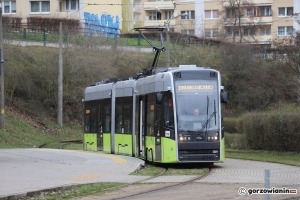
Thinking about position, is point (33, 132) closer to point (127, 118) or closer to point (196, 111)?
point (127, 118)

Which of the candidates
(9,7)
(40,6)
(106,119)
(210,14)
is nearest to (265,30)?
(210,14)

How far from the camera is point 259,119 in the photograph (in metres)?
35.5

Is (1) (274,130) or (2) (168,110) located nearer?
(2) (168,110)

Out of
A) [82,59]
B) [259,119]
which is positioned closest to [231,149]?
[259,119]

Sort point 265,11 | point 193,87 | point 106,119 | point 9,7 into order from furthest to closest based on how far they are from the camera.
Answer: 1. point 265,11
2. point 9,7
3. point 106,119
4. point 193,87

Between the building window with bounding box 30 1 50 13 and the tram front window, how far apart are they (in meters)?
60.4

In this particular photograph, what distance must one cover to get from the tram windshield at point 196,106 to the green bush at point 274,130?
9.50m

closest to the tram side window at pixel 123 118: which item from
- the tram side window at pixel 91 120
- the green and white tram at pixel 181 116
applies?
the green and white tram at pixel 181 116

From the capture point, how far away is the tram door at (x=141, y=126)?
26562 mm

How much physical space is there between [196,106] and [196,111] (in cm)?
17

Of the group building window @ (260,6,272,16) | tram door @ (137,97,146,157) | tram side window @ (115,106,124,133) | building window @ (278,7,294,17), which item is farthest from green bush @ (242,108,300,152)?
building window @ (260,6,272,16)

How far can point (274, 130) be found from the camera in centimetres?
3444

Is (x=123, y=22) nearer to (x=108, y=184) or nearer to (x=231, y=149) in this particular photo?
(x=231, y=149)

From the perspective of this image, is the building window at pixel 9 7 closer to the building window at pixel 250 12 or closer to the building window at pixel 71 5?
the building window at pixel 71 5
